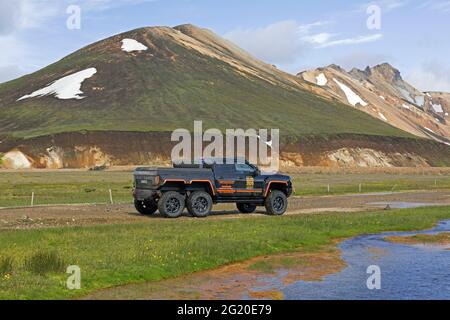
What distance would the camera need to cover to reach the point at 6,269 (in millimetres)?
15789

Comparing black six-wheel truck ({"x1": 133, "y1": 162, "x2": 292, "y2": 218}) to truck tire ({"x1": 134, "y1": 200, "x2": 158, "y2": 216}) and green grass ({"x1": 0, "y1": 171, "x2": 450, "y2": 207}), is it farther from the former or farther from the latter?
green grass ({"x1": 0, "y1": 171, "x2": 450, "y2": 207})

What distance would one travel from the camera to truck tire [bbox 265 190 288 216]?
105 ft

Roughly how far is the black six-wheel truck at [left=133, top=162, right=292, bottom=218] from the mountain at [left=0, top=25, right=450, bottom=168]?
96.7 m

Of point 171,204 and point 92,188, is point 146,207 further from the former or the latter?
point 92,188

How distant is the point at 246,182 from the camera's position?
30953 millimetres

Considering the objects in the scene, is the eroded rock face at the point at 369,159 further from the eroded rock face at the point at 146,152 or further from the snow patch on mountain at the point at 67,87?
the snow patch on mountain at the point at 67,87

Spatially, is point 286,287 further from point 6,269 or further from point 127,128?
point 127,128

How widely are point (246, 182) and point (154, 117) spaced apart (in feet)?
414

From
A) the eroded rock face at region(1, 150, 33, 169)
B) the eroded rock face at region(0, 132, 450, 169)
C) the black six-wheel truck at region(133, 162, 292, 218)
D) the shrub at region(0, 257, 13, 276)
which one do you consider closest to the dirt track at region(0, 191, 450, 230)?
the black six-wheel truck at region(133, 162, 292, 218)

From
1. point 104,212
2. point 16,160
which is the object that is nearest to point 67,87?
point 16,160
